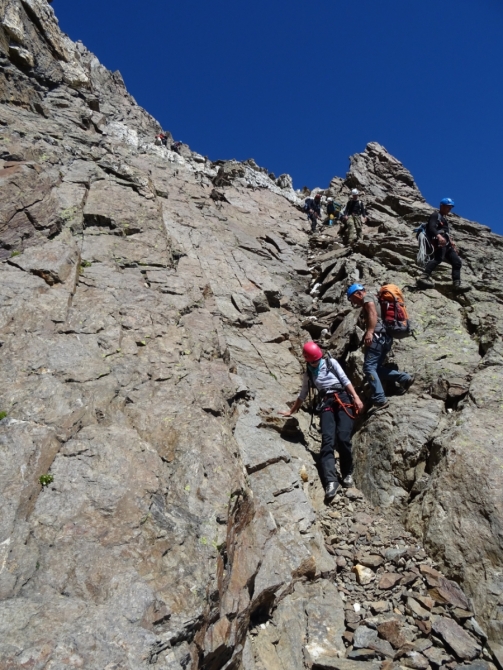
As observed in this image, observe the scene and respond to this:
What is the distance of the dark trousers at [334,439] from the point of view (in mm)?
9492

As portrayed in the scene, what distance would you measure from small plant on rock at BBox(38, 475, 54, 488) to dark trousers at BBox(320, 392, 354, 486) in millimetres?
5778

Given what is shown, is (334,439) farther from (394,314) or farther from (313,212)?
(313,212)

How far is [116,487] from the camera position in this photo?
225 inches

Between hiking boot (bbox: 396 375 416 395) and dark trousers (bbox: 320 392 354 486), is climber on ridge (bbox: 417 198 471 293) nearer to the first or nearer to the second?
hiking boot (bbox: 396 375 416 395)

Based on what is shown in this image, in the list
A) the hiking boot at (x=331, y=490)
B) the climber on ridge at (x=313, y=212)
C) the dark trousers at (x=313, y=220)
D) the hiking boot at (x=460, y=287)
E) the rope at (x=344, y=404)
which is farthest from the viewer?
the climber on ridge at (x=313, y=212)

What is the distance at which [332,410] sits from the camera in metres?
10.1

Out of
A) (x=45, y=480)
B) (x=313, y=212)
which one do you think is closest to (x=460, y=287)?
(x=45, y=480)

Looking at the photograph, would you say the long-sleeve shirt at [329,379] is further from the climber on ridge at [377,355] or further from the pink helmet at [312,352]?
the climber on ridge at [377,355]

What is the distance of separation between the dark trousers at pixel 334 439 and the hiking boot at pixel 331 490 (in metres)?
0.09

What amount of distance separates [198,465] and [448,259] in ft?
43.7

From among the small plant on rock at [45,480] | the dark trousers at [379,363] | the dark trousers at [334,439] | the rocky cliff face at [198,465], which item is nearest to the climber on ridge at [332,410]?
the dark trousers at [334,439]

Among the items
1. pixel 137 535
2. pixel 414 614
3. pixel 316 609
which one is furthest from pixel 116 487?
pixel 414 614

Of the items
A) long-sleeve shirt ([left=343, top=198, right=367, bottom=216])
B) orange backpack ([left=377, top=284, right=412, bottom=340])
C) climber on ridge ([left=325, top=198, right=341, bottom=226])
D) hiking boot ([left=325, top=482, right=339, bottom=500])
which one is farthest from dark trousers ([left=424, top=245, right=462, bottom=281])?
climber on ridge ([left=325, top=198, right=341, bottom=226])

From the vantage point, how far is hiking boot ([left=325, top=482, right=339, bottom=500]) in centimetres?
909
